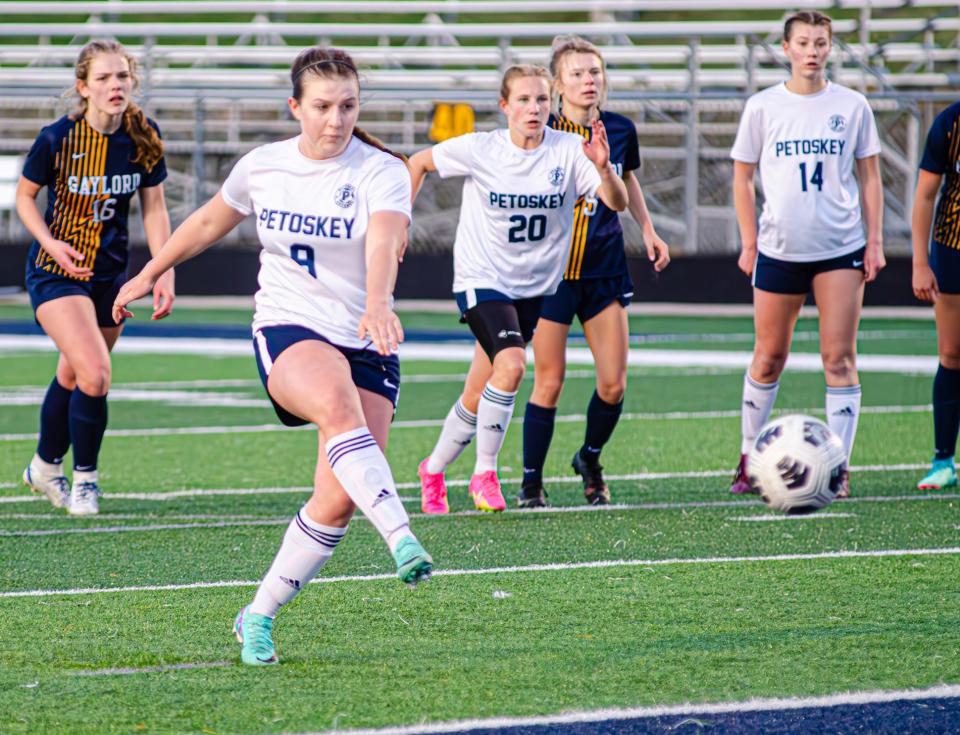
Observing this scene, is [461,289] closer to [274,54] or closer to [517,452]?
[517,452]

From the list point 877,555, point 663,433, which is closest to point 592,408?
point 877,555

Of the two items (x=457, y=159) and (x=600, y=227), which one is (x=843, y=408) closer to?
(x=600, y=227)

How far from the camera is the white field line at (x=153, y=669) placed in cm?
422

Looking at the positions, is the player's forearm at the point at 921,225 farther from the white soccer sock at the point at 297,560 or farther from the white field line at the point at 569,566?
the white soccer sock at the point at 297,560

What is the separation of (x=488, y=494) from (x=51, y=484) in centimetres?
215

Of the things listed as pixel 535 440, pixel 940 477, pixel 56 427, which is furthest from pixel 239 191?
pixel 940 477

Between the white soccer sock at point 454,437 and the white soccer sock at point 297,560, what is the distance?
9.39 feet

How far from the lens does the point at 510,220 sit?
6.91m

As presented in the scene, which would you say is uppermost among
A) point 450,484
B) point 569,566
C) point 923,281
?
point 923,281

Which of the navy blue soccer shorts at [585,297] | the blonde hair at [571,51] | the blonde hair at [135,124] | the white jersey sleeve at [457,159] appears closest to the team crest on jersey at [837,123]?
the blonde hair at [571,51]

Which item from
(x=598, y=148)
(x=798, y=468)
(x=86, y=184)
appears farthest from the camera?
(x=86, y=184)

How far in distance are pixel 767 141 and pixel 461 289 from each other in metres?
1.71

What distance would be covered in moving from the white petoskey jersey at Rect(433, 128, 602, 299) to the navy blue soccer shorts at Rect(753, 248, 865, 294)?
41.4 inches

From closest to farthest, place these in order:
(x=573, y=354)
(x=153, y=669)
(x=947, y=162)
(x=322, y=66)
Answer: (x=153, y=669) → (x=322, y=66) → (x=947, y=162) → (x=573, y=354)
